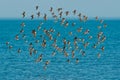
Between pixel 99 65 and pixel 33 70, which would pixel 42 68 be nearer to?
pixel 33 70

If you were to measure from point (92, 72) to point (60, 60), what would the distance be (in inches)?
800

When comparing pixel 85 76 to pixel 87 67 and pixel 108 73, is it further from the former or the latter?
pixel 87 67

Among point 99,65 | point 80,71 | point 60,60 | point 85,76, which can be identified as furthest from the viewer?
point 60,60

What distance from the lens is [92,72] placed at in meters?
90.4

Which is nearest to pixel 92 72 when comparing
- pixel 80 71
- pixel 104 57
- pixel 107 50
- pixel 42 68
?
pixel 80 71

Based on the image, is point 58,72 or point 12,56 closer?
point 58,72

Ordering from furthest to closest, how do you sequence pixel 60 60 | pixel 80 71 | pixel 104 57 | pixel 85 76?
Answer: pixel 104 57 < pixel 60 60 < pixel 80 71 < pixel 85 76

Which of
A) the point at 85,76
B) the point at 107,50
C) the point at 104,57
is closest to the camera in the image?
the point at 85,76

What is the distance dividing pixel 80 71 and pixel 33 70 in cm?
869

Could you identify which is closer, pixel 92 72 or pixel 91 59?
pixel 92 72

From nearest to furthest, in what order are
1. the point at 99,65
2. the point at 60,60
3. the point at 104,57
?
the point at 99,65 < the point at 60,60 < the point at 104,57

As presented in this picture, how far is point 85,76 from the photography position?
280ft

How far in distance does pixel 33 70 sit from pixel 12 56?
89.2ft

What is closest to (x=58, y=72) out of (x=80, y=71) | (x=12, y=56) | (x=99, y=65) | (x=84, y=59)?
(x=80, y=71)
